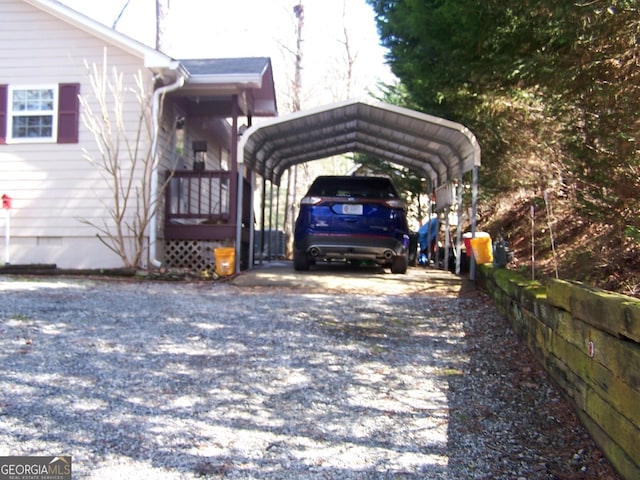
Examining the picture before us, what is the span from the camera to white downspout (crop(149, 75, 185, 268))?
10.5 m

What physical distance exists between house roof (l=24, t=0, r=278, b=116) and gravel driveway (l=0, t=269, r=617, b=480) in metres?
5.26

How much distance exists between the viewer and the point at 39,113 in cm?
1089

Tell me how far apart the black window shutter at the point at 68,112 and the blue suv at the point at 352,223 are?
182 inches

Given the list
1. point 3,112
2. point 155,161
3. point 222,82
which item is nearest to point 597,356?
point 155,161

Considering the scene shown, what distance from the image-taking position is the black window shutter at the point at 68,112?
1079 cm

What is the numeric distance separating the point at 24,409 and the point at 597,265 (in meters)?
5.35

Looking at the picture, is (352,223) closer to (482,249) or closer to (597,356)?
(482,249)

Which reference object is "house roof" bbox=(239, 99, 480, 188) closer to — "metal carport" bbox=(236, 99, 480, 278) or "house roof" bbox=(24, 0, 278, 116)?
"metal carport" bbox=(236, 99, 480, 278)

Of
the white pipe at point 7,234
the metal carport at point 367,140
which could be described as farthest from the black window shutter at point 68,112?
the metal carport at point 367,140

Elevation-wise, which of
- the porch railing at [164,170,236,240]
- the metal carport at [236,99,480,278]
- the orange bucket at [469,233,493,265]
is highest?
the metal carport at [236,99,480,278]

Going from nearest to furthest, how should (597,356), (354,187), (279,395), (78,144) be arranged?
(597,356) → (279,395) → (354,187) → (78,144)

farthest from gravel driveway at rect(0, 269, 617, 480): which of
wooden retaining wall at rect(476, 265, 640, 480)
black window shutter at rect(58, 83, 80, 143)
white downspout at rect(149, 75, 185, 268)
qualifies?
black window shutter at rect(58, 83, 80, 143)

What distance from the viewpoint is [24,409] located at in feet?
11.8

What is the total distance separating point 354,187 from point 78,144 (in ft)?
17.0
